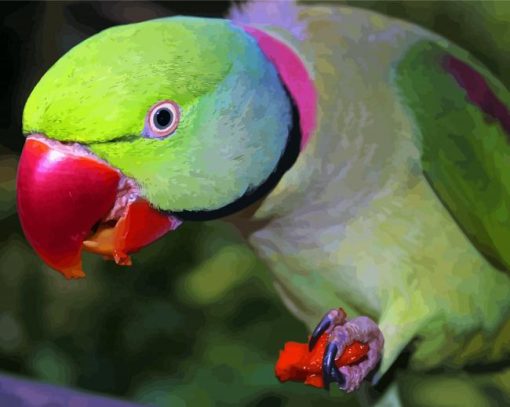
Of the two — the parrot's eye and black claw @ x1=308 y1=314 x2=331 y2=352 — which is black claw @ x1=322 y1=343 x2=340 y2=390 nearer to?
black claw @ x1=308 y1=314 x2=331 y2=352

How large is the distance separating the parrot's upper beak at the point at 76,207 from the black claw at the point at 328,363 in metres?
0.21

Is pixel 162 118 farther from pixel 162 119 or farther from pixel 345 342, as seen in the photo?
pixel 345 342

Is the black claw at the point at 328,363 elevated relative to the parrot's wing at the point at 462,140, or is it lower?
lower

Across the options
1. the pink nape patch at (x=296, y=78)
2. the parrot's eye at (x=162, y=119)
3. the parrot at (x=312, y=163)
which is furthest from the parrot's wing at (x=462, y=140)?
the parrot's eye at (x=162, y=119)

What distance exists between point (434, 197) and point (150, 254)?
2.02 feet

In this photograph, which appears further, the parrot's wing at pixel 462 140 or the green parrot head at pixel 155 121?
the parrot's wing at pixel 462 140

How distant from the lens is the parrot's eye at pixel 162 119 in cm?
61

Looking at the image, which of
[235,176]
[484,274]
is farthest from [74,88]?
[484,274]

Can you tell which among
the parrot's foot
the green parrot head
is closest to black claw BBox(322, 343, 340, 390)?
the parrot's foot

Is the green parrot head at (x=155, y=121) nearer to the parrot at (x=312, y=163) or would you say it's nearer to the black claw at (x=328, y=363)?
the parrot at (x=312, y=163)

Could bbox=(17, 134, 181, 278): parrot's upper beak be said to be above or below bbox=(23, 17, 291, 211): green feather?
below

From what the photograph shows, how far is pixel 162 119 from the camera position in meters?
0.61

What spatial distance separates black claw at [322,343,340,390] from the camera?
0.71m

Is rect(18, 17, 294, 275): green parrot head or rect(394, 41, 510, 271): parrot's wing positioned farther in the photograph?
rect(394, 41, 510, 271): parrot's wing
